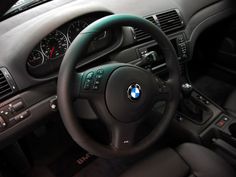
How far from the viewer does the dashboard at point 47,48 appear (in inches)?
47.9

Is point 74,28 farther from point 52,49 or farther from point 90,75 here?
point 90,75

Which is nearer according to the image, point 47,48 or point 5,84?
point 5,84

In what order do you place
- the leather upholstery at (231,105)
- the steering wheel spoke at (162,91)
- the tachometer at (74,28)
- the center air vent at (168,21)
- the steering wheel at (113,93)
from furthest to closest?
the leather upholstery at (231,105), the center air vent at (168,21), the tachometer at (74,28), the steering wheel spoke at (162,91), the steering wheel at (113,93)

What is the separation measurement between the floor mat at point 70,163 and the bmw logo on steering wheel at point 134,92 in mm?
790

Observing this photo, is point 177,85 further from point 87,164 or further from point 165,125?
point 87,164

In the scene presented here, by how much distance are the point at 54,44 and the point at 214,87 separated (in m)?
1.40

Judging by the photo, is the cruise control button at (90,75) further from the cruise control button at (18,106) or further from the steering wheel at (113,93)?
the cruise control button at (18,106)

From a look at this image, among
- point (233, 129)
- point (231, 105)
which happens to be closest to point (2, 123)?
point (233, 129)

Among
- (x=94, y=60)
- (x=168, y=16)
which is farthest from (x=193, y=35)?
(x=94, y=60)

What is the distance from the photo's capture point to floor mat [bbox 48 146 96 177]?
181 centimetres

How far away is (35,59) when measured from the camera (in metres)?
1.28

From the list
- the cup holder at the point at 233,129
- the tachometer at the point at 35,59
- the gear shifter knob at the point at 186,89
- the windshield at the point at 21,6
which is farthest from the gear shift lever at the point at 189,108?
the windshield at the point at 21,6

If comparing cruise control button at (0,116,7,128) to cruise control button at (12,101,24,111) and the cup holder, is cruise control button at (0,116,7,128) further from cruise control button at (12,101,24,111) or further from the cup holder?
the cup holder

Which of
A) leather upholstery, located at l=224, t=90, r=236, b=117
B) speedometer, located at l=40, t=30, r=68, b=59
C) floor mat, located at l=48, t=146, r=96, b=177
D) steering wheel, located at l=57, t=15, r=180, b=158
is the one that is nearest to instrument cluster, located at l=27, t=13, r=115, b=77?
speedometer, located at l=40, t=30, r=68, b=59
